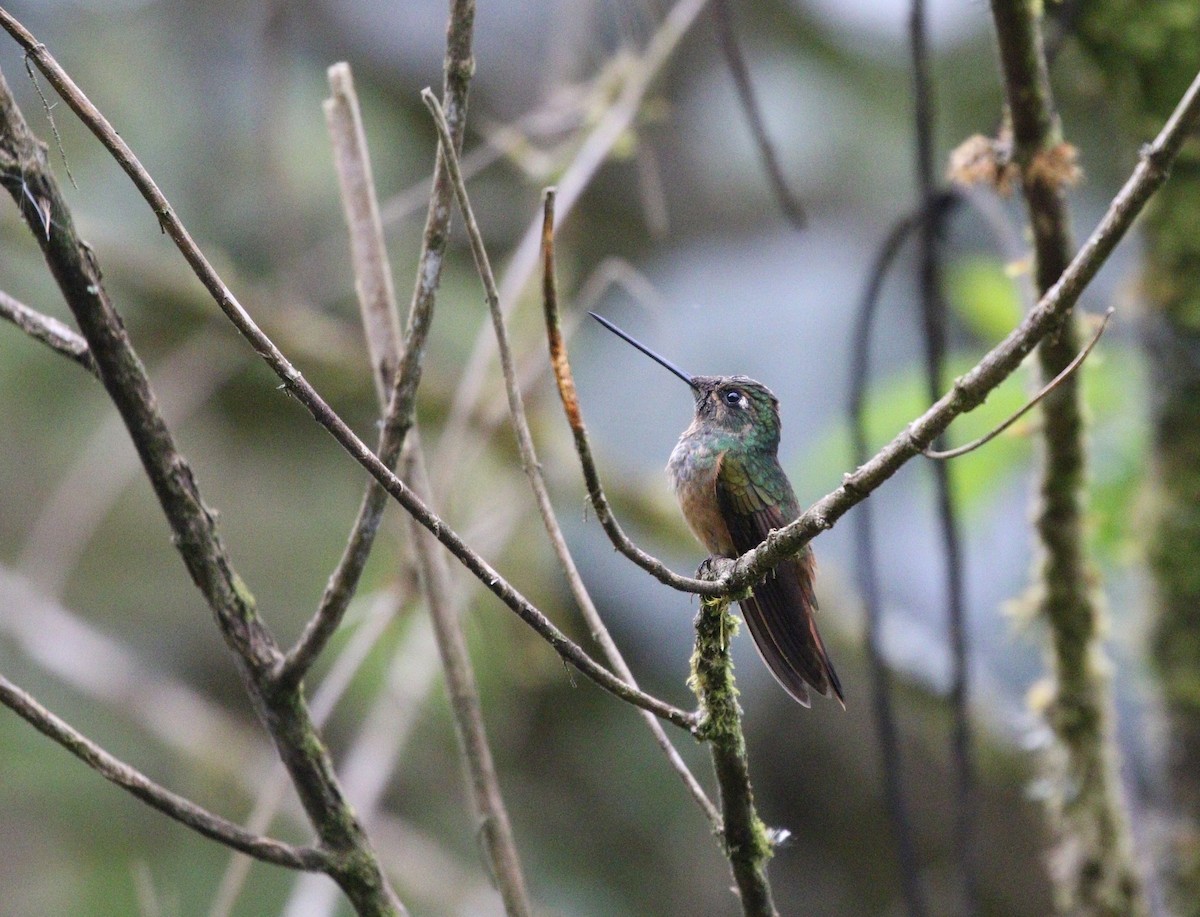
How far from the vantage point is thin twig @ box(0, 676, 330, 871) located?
1.49 m

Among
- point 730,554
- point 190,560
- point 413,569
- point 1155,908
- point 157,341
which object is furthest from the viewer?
point 157,341

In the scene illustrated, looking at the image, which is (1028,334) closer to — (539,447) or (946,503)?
(946,503)

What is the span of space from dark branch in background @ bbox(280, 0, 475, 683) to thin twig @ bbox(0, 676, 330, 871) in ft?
0.68

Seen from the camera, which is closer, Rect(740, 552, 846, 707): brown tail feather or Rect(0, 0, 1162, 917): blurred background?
Rect(740, 552, 846, 707): brown tail feather

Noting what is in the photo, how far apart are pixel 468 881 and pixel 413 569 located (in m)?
3.60

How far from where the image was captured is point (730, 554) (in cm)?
272

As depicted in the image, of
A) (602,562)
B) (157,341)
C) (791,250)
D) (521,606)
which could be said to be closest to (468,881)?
(602,562)

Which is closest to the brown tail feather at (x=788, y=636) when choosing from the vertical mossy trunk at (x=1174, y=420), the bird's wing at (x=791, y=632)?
the bird's wing at (x=791, y=632)

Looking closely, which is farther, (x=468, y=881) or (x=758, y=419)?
(x=468, y=881)

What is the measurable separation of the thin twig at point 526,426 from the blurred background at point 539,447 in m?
2.18

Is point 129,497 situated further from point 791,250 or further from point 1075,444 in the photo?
point 1075,444

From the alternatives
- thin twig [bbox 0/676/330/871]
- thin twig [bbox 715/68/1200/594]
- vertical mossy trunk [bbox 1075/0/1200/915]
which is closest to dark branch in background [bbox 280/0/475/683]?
thin twig [bbox 0/676/330/871]

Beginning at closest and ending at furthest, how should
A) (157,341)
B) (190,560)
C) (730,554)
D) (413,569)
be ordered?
(190,560), (413,569), (730,554), (157,341)

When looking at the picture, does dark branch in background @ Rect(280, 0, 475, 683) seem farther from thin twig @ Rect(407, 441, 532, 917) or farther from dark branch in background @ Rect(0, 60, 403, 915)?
thin twig @ Rect(407, 441, 532, 917)
